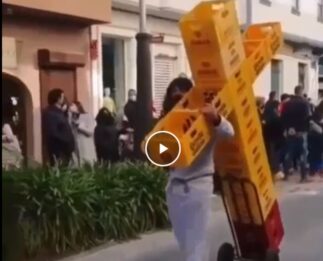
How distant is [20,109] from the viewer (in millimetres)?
18609

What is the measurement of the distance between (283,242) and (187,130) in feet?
15.4

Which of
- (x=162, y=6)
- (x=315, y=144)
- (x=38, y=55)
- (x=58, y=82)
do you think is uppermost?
(x=162, y=6)

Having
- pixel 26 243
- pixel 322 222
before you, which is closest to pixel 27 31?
pixel 322 222

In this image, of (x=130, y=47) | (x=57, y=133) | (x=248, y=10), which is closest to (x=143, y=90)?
(x=57, y=133)

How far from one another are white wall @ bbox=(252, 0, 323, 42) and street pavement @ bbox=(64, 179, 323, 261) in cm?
1365

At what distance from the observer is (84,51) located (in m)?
20.3

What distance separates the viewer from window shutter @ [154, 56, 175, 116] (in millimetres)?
23281

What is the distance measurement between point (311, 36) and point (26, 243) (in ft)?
88.2

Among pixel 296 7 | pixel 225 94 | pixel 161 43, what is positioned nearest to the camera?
pixel 225 94

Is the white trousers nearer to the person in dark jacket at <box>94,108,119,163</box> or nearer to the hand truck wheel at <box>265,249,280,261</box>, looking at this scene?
the hand truck wheel at <box>265,249,280,261</box>

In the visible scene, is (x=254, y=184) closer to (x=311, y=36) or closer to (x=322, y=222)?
(x=322, y=222)

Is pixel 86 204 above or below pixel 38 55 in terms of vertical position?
below

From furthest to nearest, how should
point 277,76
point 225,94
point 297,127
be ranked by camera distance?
1. point 277,76
2. point 297,127
3. point 225,94

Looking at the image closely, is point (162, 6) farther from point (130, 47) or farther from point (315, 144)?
point (315, 144)
